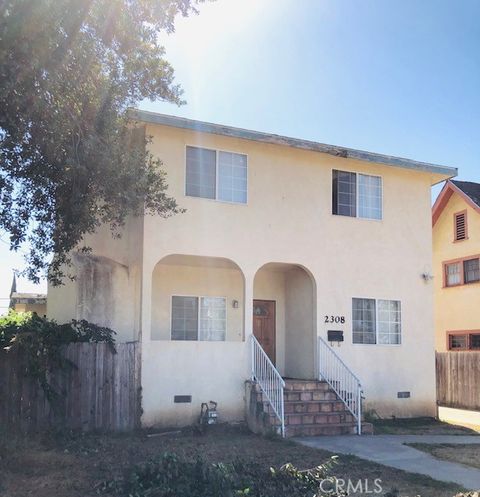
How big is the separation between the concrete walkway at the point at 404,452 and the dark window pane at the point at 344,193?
579cm

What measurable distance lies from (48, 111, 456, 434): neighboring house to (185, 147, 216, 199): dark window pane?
24mm

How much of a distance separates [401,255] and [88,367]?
344 inches

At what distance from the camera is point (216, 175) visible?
1427cm

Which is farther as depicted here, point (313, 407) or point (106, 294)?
point (313, 407)

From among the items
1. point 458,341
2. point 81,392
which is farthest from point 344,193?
point 458,341

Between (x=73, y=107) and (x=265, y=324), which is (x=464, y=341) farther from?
(x=73, y=107)

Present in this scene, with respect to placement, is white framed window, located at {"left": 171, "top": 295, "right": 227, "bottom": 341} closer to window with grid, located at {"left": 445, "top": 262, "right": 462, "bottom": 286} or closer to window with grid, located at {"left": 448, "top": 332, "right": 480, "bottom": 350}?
window with grid, located at {"left": 448, "top": 332, "right": 480, "bottom": 350}

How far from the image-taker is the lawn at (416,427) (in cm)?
1371

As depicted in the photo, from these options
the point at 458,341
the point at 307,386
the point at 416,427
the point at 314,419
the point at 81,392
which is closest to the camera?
the point at 81,392

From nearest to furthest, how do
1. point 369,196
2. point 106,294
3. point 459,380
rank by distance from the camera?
point 106,294 < point 369,196 < point 459,380

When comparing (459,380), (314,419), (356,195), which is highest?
(356,195)

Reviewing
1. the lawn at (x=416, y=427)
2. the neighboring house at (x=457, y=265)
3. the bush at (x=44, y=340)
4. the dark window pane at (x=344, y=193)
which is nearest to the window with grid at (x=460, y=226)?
the neighboring house at (x=457, y=265)

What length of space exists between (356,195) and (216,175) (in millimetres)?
4036

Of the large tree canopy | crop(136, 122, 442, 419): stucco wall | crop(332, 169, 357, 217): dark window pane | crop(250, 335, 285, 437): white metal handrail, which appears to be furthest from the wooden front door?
the large tree canopy
